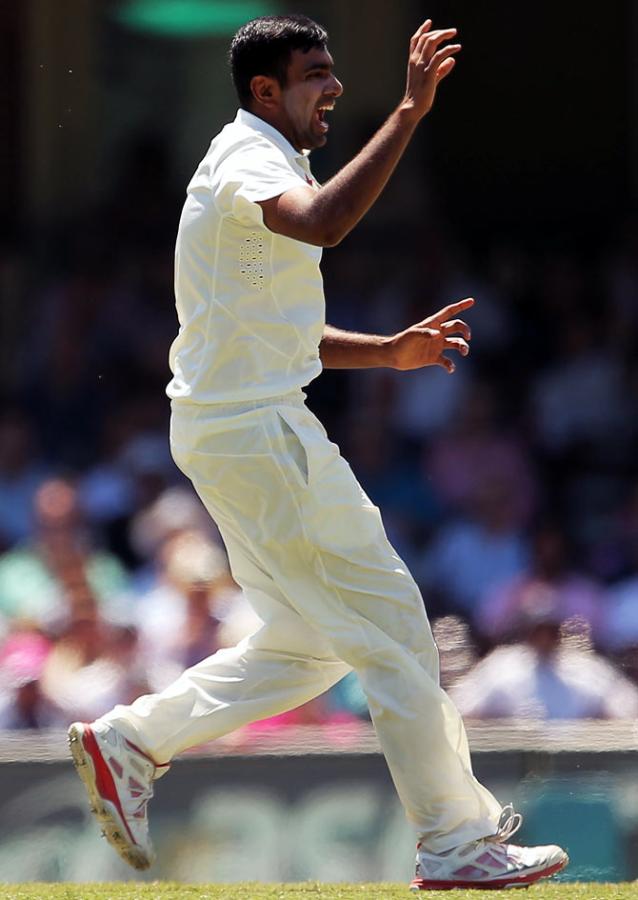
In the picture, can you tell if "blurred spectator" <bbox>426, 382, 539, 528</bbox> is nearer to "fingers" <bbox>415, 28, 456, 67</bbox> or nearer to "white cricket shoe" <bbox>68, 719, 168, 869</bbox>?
"white cricket shoe" <bbox>68, 719, 168, 869</bbox>

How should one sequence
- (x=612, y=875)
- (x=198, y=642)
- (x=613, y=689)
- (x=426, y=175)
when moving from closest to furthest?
(x=612, y=875) → (x=613, y=689) → (x=198, y=642) → (x=426, y=175)

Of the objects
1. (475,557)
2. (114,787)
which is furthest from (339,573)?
(475,557)

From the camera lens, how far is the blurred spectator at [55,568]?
641 centimetres

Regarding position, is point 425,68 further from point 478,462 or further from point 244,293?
point 478,462

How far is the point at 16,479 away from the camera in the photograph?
24.4 feet

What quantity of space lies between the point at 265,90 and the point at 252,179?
296 millimetres

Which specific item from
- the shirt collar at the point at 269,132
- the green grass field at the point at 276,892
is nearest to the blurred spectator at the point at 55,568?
the green grass field at the point at 276,892

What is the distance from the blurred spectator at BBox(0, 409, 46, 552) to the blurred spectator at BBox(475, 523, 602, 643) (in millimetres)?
1717

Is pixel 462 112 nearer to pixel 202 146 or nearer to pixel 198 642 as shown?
pixel 202 146

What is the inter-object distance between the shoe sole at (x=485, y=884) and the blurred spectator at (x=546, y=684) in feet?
4.97

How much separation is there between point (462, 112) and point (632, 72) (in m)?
0.81

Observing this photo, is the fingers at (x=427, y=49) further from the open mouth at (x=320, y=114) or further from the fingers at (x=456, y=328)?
the fingers at (x=456, y=328)

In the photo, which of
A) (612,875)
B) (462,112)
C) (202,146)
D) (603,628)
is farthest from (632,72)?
(612,875)

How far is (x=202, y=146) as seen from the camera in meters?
9.50
